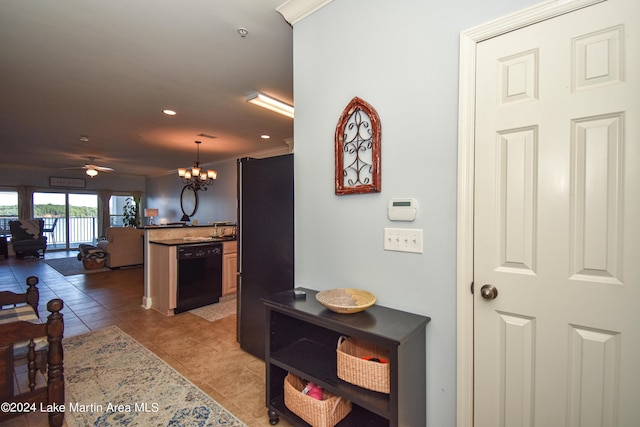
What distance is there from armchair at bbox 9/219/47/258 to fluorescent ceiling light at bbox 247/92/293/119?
27.7 ft

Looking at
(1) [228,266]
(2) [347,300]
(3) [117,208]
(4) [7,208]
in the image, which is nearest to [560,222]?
(2) [347,300]

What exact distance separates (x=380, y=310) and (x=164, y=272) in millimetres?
3210

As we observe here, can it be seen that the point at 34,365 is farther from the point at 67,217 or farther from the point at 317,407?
the point at 67,217

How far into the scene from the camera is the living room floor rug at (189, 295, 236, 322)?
3.72 meters

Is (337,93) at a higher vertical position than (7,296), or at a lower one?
higher

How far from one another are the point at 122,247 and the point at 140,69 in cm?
515

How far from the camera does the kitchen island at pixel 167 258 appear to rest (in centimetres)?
372

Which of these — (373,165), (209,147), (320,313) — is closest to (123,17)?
(373,165)

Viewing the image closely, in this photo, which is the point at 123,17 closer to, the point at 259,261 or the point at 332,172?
the point at 332,172

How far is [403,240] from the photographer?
1.57 meters

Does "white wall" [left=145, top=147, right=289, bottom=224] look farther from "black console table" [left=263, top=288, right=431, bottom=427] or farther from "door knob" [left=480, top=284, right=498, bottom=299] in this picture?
"door knob" [left=480, top=284, right=498, bottom=299]

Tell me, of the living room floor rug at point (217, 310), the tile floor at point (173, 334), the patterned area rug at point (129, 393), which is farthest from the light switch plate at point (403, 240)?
the living room floor rug at point (217, 310)

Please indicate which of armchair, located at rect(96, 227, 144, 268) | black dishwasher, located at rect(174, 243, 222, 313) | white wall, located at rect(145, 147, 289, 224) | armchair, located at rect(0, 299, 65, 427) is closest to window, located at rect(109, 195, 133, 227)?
white wall, located at rect(145, 147, 289, 224)

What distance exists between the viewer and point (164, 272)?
379 centimetres
